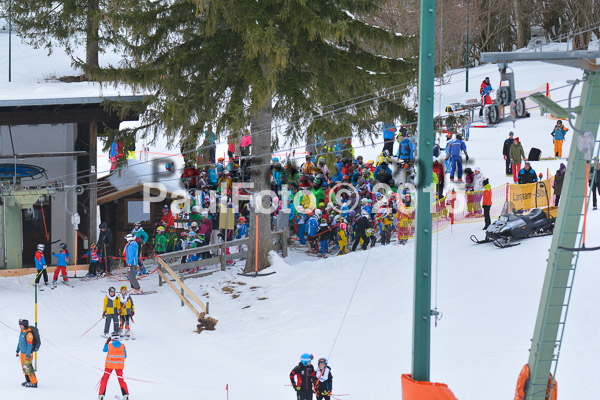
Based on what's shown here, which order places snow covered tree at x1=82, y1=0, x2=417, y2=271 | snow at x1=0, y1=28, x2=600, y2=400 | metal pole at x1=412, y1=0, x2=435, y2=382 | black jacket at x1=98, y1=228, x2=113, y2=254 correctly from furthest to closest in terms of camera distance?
black jacket at x1=98, y1=228, x2=113, y2=254
snow covered tree at x1=82, y1=0, x2=417, y2=271
snow at x1=0, y1=28, x2=600, y2=400
metal pole at x1=412, y1=0, x2=435, y2=382

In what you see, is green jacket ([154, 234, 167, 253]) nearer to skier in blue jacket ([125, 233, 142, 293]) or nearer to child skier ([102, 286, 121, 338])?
skier in blue jacket ([125, 233, 142, 293])

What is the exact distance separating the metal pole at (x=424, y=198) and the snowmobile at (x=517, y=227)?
34.8 feet

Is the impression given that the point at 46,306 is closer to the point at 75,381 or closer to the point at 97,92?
the point at 75,381

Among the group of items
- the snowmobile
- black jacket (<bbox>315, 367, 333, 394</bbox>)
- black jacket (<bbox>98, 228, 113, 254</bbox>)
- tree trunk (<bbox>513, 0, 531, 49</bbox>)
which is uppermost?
tree trunk (<bbox>513, 0, 531, 49</bbox>)

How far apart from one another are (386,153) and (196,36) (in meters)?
8.22

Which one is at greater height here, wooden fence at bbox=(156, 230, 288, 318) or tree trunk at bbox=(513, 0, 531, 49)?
tree trunk at bbox=(513, 0, 531, 49)

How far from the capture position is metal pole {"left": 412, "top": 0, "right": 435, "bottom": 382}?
32.9ft

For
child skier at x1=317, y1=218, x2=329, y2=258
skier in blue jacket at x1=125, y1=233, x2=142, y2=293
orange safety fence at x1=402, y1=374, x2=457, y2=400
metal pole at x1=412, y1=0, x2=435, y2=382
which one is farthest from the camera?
child skier at x1=317, y1=218, x2=329, y2=258

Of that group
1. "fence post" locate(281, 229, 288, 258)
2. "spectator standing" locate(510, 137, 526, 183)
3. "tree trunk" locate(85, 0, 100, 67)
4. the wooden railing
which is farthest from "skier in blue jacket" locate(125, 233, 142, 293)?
"spectator standing" locate(510, 137, 526, 183)

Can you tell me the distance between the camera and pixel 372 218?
921 inches

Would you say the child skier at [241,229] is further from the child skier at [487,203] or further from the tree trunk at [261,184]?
the child skier at [487,203]

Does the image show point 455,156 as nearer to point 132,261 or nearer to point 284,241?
point 284,241

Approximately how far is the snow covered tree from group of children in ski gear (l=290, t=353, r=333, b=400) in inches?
320

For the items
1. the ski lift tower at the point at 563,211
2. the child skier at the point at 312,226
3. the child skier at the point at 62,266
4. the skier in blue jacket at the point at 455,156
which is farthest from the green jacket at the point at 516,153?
the ski lift tower at the point at 563,211
